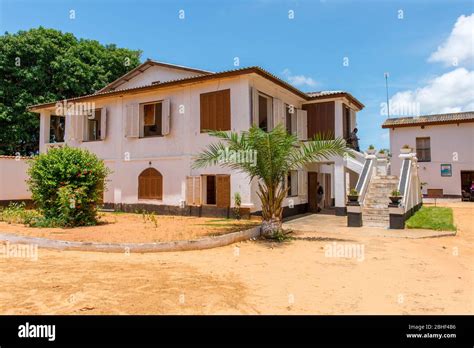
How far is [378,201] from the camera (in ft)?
49.3

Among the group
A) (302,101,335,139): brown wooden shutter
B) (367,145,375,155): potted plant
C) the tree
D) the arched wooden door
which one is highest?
the tree

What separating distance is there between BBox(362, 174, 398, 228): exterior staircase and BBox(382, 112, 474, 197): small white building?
1094cm

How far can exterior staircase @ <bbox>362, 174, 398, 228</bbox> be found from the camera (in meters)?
13.9

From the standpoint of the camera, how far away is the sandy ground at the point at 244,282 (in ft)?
16.1

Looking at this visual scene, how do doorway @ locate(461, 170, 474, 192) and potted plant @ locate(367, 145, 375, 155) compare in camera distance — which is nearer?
potted plant @ locate(367, 145, 375, 155)

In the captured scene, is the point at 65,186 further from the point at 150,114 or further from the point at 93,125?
the point at 93,125

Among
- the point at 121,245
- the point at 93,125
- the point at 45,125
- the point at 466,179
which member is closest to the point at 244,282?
the point at 121,245

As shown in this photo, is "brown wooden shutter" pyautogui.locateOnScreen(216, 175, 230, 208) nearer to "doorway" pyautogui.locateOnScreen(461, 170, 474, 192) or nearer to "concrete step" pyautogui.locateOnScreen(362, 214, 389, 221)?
"concrete step" pyautogui.locateOnScreen(362, 214, 389, 221)

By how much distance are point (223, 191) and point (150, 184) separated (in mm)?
4436

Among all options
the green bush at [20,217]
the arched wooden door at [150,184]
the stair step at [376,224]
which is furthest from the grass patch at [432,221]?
the green bush at [20,217]

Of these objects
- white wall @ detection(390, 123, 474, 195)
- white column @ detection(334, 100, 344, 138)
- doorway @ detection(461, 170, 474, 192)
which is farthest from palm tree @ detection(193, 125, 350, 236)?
doorway @ detection(461, 170, 474, 192)
